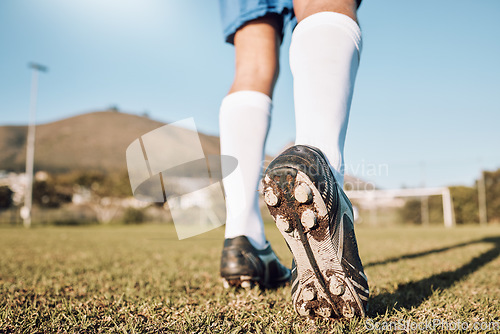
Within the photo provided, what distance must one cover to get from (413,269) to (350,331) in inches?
49.8

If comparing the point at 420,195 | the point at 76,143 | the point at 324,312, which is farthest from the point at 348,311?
the point at 76,143

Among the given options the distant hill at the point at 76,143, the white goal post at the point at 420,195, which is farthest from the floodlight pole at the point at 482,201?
the distant hill at the point at 76,143

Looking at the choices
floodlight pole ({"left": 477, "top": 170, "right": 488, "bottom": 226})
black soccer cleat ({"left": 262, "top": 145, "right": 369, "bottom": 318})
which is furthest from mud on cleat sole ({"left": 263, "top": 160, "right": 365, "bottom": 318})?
floodlight pole ({"left": 477, "top": 170, "right": 488, "bottom": 226})

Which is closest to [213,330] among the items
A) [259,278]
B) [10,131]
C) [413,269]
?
[259,278]

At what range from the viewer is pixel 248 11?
121 centimetres

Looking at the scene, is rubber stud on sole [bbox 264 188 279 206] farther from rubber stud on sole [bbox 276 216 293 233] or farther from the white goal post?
the white goal post

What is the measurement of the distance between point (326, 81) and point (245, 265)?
0.59 metres

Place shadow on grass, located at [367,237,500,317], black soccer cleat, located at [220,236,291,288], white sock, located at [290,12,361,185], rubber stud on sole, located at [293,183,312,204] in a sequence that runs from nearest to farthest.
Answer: rubber stud on sole, located at [293,183,312,204] → white sock, located at [290,12,361,185] → shadow on grass, located at [367,237,500,317] → black soccer cleat, located at [220,236,291,288]

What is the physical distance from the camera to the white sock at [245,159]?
3.75ft

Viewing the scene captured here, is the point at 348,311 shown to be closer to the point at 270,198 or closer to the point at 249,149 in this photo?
the point at 270,198

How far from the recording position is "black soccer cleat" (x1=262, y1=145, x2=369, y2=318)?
65cm

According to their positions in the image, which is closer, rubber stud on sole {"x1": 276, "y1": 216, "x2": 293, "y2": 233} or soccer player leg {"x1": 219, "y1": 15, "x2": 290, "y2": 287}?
rubber stud on sole {"x1": 276, "y1": 216, "x2": 293, "y2": 233}

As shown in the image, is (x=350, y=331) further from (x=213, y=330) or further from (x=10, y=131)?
(x=10, y=131)

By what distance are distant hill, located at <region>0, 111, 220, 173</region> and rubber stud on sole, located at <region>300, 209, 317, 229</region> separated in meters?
55.3
